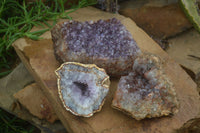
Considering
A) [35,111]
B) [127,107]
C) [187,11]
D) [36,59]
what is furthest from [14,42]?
[187,11]

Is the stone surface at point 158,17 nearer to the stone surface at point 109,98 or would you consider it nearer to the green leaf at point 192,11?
the green leaf at point 192,11

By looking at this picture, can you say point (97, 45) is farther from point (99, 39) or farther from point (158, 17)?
point (158, 17)

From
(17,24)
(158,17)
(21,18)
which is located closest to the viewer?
(17,24)

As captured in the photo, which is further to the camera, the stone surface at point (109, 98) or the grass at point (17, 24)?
the grass at point (17, 24)

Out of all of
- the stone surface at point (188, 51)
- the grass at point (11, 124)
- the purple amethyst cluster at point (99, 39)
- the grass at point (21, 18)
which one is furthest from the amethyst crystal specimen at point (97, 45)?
the grass at point (11, 124)

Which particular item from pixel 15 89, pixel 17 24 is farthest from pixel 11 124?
pixel 17 24
